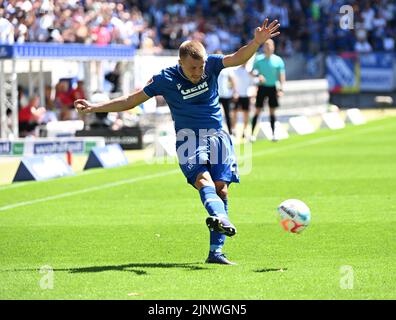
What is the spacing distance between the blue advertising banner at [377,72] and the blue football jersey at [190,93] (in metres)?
32.2

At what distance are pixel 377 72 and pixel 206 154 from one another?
32590 millimetres

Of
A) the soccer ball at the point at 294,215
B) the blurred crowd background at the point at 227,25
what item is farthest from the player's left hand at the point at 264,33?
the blurred crowd background at the point at 227,25

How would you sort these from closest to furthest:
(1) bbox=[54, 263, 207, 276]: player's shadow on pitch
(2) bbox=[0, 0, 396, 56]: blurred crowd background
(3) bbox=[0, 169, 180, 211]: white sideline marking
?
1. (1) bbox=[54, 263, 207, 276]: player's shadow on pitch
2. (3) bbox=[0, 169, 180, 211]: white sideline marking
3. (2) bbox=[0, 0, 396, 56]: blurred crowd background

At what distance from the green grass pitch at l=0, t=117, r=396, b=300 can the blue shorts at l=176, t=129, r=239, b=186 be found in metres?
0.89

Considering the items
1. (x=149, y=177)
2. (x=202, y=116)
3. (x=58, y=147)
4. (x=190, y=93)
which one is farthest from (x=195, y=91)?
(x=58, y=147)

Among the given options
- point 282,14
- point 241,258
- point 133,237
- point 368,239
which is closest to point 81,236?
point 133,237

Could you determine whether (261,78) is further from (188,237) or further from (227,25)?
(227,25)

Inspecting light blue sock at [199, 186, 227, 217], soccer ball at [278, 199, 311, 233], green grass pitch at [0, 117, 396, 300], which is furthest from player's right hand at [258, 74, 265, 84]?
light blue sock at [199, 186, 227, 217]

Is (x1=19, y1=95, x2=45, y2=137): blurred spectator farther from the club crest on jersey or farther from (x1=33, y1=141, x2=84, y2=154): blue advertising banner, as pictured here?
the club crest on jersey

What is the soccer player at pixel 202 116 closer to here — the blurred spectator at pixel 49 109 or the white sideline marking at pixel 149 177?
the white sideline marking at pixel 149 177

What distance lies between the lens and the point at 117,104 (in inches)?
403

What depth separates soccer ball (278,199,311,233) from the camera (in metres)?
10.0

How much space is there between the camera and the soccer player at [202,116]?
9.96 metres

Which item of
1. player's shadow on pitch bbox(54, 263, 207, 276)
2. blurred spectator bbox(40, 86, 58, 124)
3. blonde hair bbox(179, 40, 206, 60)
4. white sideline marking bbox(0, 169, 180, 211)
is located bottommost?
white sideline marking bbox(0, 169, 180, 211)
